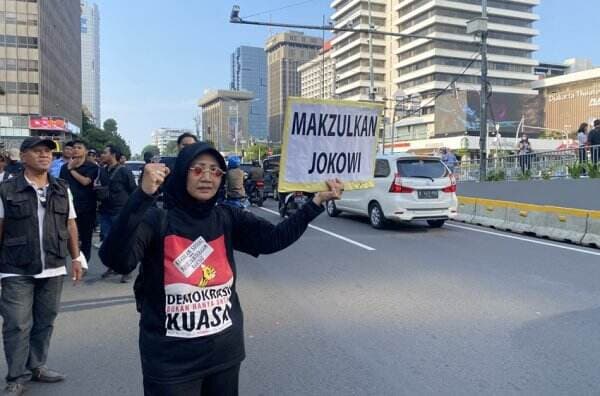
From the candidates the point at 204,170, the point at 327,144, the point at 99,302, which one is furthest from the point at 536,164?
the point at 204,170

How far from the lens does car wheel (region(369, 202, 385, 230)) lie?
12.8 metres

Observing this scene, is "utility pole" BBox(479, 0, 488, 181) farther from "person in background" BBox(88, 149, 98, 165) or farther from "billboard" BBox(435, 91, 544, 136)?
"billboard" BBox(435, 91, 544, 136)

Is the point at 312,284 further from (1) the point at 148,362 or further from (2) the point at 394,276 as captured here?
(1) the point at 148,362

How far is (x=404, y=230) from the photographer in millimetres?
12695

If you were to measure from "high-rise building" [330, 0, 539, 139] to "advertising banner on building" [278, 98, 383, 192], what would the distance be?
93.2 metres

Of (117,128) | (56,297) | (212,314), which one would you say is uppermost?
(117,128)

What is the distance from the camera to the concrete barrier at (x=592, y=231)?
10.3 meters

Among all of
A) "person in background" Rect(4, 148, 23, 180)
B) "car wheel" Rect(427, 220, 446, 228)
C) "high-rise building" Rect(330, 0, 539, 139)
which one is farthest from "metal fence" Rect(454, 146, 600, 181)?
"high-rise building" Rect(330, 0, 539, 139)

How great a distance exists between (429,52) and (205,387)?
10437 centimetres

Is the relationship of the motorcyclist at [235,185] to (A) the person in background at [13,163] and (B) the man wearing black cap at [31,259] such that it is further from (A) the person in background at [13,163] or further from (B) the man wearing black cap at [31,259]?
(B) the man wearing black cap at [31,259]

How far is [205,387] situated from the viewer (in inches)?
95.4

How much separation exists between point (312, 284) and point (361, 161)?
160 inches

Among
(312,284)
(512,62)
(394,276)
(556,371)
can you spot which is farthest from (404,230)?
(512,62)

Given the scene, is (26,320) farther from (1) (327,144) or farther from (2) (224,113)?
(2) (224,113)
